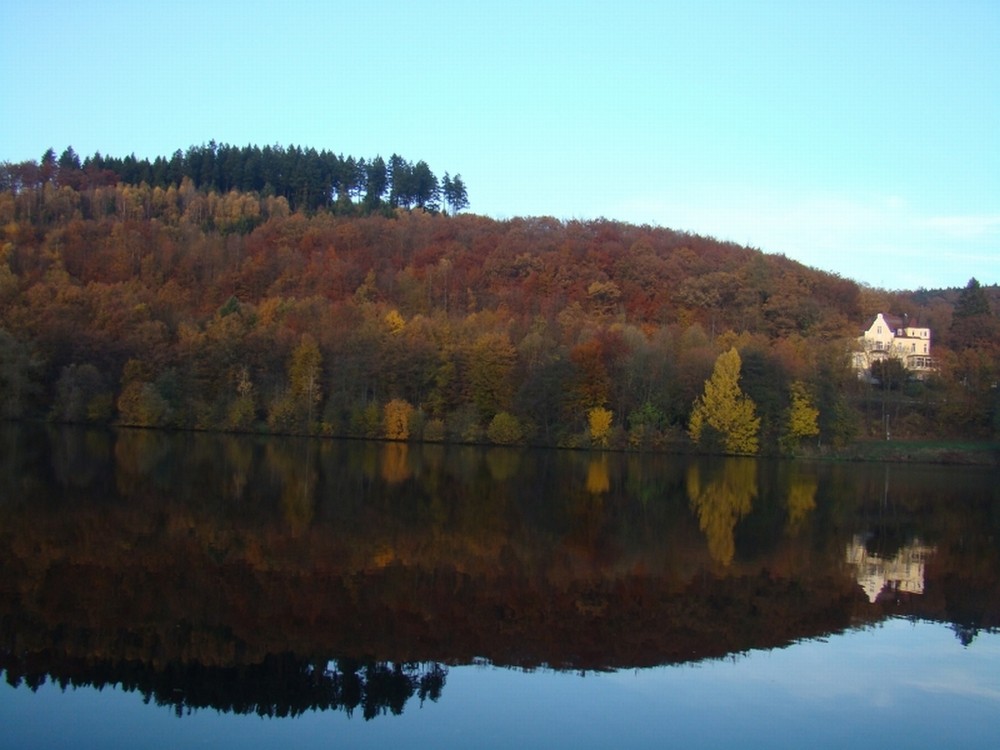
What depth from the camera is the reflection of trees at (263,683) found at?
10711 millimetres

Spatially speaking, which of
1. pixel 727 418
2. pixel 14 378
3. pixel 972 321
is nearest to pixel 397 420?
pixel 727 418

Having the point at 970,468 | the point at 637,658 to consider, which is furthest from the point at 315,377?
the point at 637,658

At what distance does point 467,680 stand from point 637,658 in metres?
2.72

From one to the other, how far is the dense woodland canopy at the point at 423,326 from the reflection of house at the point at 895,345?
76.8 inches

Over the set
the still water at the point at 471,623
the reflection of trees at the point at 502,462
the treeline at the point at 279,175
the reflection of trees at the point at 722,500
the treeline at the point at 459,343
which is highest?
the treeline at the point at 279,175

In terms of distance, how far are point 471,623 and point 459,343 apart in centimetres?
5749

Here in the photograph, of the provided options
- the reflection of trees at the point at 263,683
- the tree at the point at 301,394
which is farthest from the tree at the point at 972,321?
the reflection of trees at the point at 263,683

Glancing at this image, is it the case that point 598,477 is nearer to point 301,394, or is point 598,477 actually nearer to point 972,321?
point 301,394

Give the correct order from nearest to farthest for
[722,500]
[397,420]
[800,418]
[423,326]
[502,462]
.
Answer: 1. [722,500]
2. [502,462]
3. [800,418]
4. [397,420]
5. [423,326]

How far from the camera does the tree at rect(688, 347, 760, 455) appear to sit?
6288cm

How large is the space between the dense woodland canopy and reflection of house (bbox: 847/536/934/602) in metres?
39.1

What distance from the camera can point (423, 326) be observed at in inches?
2918

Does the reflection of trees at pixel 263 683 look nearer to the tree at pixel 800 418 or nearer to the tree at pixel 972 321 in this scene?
the tree at pixel 800 418

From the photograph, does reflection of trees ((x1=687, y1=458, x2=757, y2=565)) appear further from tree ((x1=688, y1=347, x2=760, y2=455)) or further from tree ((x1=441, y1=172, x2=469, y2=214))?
tree ((x1=441, y1=172, x2=469, y2=214))
